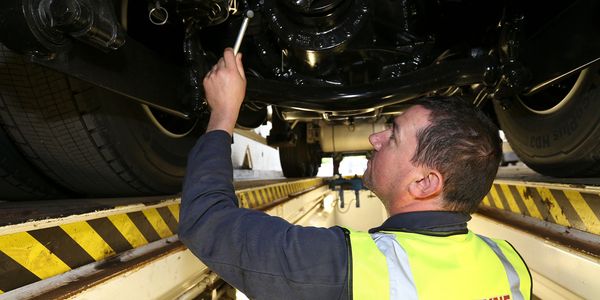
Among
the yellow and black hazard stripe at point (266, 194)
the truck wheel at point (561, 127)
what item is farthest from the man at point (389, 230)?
the yellow and black hazard stripe at point (266, 194)

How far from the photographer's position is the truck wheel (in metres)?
1.39

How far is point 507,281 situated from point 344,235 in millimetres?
414

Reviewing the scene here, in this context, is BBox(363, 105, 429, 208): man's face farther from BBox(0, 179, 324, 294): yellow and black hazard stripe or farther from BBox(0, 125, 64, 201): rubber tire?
BBox(0, 125, 64, 201): rubber tire

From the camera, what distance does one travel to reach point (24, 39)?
793mm

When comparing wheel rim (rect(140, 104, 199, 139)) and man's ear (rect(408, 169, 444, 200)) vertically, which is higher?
wheel rim (rect(140, 104, 199, 139))

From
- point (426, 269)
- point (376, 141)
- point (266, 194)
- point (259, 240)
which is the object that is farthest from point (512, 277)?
point (266, 194)

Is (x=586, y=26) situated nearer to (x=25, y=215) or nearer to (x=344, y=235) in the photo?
(x=344, y=235)

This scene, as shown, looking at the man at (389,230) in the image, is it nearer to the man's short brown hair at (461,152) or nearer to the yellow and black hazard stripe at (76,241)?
the man's short brown hair at (461,152)

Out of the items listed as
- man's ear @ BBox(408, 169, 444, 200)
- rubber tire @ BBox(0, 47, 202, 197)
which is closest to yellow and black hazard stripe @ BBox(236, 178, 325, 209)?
rubber tire @ BBox(0, 47, 202, 197)

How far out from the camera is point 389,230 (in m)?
0.87

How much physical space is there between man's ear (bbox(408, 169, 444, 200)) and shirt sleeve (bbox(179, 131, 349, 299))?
0.23 metres

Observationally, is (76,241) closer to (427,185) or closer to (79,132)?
(79,132)

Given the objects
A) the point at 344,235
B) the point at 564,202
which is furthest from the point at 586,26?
the point at 344,235

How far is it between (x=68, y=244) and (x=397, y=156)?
86 centimetres
